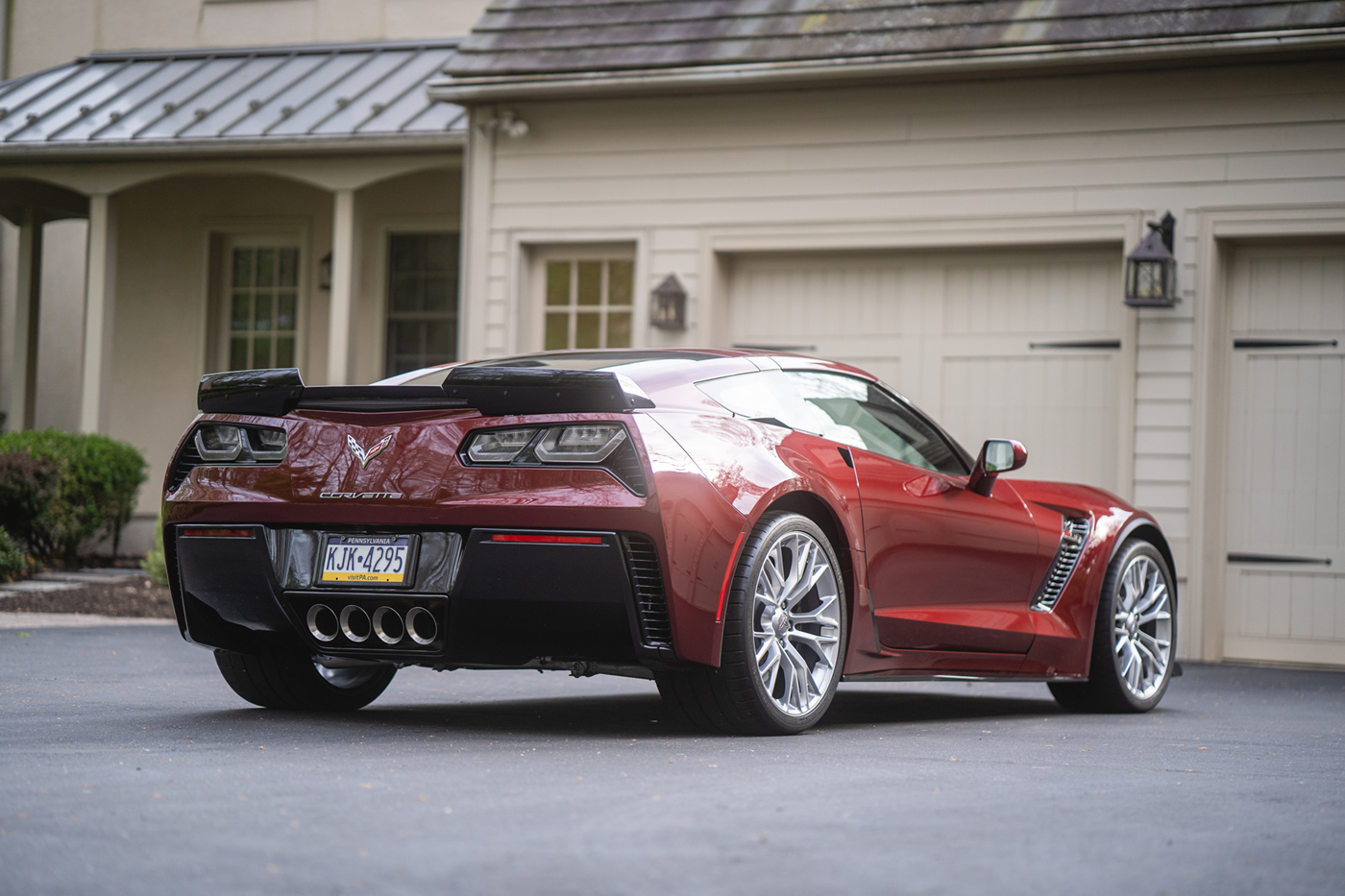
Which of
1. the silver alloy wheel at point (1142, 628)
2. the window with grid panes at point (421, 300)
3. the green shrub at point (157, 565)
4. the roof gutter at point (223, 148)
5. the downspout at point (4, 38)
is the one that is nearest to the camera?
the silver alloy wheel at point (1142, 628)

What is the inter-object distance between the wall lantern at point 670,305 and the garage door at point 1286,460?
351 cm

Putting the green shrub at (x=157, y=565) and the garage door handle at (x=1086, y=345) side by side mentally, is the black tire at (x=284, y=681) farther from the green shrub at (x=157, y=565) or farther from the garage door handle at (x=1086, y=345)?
the green shrub at (x=157, y=565)

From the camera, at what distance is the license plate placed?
4.87m

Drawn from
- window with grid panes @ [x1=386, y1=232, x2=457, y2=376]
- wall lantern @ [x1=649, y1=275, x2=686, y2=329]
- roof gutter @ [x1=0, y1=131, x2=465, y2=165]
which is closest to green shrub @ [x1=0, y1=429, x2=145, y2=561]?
roof gutter @ [x1=0, y1=131, x2=465, y2=165]

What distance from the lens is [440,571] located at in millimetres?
4836

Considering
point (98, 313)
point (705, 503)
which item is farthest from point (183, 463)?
point (98, 313)

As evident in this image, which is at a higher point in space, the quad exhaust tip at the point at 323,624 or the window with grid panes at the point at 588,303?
the window with grid panes at the point at 588,303

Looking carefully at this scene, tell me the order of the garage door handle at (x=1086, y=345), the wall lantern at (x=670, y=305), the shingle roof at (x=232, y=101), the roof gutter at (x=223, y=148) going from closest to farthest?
the garage door handle at (x=1086, y=345), the wall lantern at (x=670, y=305), the roof gutter at (x=223, y=148), the shingle roof at (x=232, y=101)

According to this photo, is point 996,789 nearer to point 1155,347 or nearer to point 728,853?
point 728,853

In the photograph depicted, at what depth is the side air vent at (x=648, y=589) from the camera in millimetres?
4719

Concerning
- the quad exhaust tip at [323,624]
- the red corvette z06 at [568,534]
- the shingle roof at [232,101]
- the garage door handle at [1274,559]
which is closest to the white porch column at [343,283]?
the shingle roof at [232,101]

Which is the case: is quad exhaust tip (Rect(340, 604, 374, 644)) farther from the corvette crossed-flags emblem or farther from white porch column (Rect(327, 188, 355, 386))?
white porch column (Rect(327, 188, 355, 386))

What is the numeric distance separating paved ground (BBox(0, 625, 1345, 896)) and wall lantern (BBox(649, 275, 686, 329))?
510 centimetres

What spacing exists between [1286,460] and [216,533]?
692 centimetres
